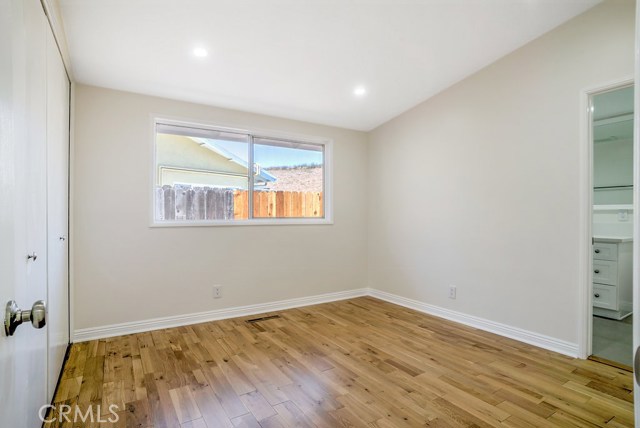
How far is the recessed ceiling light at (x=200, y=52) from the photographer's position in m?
2.46

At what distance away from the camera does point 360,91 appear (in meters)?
3.38

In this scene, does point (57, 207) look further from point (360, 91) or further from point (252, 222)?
point (360, 91)

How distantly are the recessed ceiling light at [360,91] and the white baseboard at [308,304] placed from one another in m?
2.55

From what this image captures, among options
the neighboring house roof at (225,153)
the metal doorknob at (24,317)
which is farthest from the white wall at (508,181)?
the metal doorknob at (24,317)

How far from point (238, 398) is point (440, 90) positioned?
3543mm

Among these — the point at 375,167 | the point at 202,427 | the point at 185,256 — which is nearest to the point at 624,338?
the point at 375,167

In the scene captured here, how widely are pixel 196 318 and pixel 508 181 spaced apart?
11.3 feet

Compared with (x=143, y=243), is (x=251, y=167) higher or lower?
higher

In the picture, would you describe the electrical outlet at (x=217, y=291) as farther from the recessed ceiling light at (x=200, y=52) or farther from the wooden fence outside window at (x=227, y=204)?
the recessed ceiling light at (x=200, y=52)

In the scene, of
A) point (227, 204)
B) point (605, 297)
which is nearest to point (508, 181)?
point (605, 297)

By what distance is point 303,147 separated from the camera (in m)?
4.15

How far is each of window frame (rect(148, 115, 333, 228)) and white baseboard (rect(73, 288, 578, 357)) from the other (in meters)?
0.97

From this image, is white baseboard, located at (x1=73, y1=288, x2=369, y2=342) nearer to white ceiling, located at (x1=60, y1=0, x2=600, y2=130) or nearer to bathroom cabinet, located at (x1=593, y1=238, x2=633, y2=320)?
white ceiling, located at (x1=60, y1=0, x2=600, y2=130)

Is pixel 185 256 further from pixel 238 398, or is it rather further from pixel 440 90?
pixel 440 90
